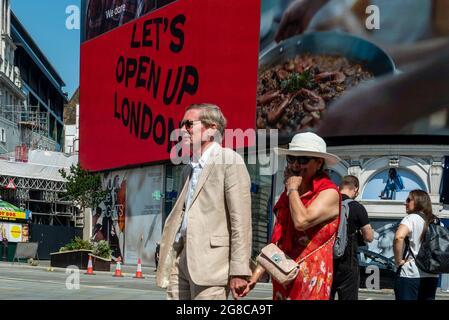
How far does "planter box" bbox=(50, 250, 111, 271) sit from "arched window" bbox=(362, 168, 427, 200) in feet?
35.5

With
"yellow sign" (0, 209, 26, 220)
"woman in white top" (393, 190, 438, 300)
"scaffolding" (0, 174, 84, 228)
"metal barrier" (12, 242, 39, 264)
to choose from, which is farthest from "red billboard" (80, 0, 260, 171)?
"woman in white top" (393, 190, 438, 300)

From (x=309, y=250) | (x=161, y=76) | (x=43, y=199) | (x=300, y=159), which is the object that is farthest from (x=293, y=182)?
(x=43, y=199)

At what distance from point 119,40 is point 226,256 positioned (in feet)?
156

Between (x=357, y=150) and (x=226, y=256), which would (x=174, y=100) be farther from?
(x=226, y=256)

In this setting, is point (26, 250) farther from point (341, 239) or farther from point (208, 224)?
point (208, 224)

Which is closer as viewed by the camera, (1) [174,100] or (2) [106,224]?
(1) [174,100]

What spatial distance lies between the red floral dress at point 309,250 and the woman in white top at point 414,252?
3006mm

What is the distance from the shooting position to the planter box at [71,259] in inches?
1332

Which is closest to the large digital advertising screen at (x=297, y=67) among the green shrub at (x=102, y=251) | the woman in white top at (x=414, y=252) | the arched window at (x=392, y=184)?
the arched window at (x=392, y=184)

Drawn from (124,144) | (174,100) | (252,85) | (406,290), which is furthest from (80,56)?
(406,290)

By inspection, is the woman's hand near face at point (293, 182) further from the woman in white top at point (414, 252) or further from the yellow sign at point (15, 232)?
the yellow sign at point (15, 232)

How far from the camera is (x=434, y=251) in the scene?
28.1 ft

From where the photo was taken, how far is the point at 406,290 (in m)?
8.75

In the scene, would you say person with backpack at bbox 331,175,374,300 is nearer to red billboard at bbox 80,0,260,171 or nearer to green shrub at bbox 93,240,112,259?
green shrub at bbox 93,240,112,259
